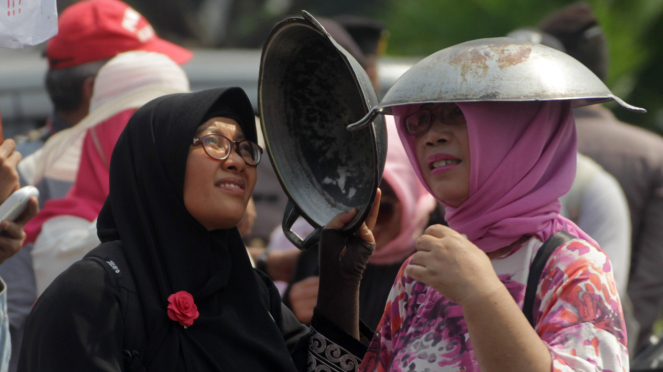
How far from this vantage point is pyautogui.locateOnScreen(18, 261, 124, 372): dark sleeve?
6.32ft

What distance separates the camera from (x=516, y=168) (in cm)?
178

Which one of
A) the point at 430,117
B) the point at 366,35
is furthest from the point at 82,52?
the point at 430,117

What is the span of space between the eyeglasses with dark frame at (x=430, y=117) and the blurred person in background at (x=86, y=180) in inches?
55.8

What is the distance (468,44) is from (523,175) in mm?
325

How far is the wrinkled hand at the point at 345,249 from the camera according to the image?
7.49 ft

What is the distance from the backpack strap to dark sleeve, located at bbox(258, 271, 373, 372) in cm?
53

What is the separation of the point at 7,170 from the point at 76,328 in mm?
732

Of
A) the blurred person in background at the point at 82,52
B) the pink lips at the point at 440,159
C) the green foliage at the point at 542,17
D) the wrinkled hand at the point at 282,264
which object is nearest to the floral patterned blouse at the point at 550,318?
the pink lips at the point at 440,159

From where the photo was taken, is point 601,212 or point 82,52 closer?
point 601,212

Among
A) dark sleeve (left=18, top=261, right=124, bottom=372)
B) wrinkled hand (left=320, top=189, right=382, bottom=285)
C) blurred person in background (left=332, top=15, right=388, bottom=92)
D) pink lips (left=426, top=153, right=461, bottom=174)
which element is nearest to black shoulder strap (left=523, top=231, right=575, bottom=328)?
pink lips (left=426, top=153, right=461, bottom=174)

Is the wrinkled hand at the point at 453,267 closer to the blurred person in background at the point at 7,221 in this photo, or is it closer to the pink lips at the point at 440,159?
the pink lips at the point at 440,159

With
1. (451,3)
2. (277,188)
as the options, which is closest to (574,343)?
(277,188)

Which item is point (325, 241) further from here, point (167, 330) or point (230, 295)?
point (167, 330)

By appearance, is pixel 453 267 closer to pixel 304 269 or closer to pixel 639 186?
pixel 304 269
